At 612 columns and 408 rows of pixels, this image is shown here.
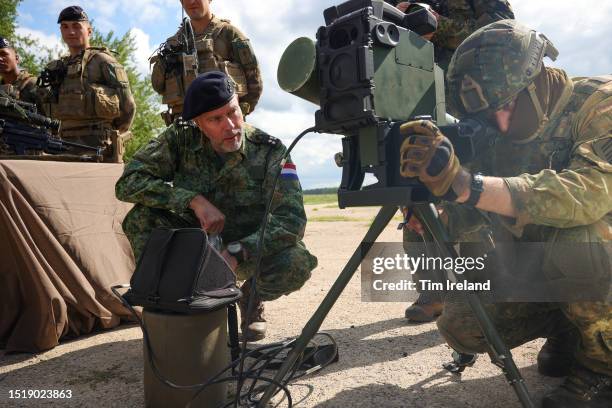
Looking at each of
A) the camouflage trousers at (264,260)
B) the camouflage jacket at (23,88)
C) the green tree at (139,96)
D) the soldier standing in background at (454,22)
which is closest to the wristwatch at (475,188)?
the camouflage trousers at (264,260)

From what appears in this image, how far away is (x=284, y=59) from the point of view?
1.55 metres

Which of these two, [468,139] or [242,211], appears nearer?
[468,139]

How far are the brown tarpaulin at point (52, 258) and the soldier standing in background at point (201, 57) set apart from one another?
74.5 inches

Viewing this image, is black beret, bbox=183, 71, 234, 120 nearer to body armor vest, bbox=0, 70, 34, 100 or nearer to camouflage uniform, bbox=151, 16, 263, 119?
camouflage uniform, bbox=151, 16, 263, 119

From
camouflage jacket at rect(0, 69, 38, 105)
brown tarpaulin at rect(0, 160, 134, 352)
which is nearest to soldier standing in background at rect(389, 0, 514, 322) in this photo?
brown tarpaulin at rect(0, 160, 134, 352)

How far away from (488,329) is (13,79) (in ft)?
23.5

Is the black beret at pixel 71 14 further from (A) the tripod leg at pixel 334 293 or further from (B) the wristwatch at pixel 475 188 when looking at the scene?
(B) the wristwatch at pixel 475 188

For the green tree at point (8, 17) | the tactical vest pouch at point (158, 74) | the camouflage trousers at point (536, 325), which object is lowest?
the camouflage trousers at point (536, 325)

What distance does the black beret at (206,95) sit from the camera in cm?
257

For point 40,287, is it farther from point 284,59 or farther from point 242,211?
point 284,59

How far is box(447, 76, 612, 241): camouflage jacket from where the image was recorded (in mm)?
1610

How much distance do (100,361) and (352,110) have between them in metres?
2.03

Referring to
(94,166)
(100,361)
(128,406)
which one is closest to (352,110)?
(128,406)

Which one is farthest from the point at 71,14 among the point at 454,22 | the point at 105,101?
the point at 454,22
